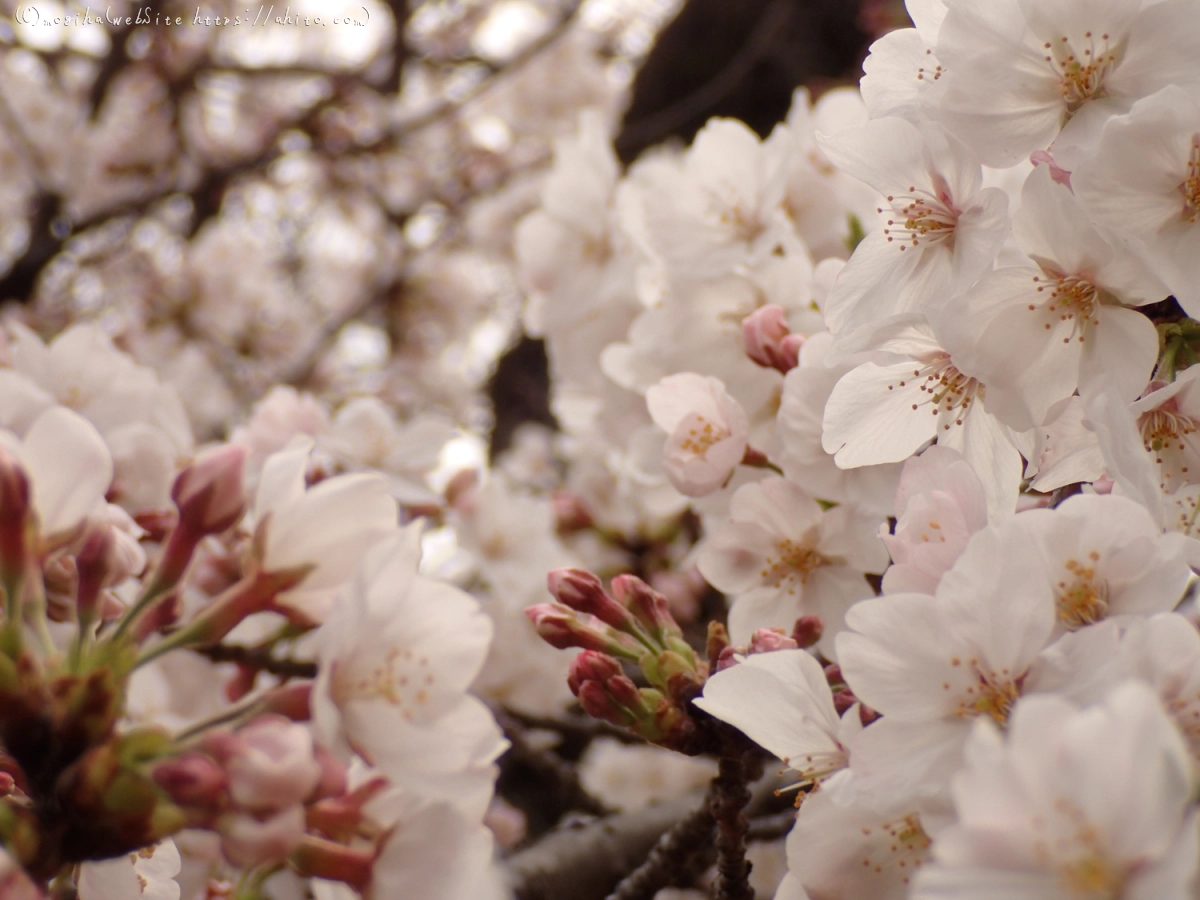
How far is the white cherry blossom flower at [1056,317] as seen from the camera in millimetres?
939

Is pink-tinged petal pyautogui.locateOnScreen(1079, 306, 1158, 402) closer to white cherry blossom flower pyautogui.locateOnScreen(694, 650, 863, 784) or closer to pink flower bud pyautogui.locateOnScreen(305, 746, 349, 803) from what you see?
white cherry blossom flower pyautogui.locateOnScreen(694, 650, 863, 784)

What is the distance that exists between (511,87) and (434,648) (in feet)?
19.6

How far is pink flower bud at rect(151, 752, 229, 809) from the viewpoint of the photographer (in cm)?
67

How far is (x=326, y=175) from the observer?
632cm

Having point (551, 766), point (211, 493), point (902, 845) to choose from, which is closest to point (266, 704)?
point (211, 493)

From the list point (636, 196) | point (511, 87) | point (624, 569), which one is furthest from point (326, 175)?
point (636, 196)

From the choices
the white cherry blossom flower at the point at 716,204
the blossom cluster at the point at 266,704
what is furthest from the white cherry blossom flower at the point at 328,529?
the white cherry blossom flower at the point at 716,204

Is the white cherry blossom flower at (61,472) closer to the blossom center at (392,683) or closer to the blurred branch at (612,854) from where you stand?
the blossom center at (392,683)

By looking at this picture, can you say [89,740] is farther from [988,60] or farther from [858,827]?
[988,60]

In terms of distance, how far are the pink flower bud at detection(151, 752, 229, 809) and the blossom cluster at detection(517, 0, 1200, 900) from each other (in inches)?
17.0

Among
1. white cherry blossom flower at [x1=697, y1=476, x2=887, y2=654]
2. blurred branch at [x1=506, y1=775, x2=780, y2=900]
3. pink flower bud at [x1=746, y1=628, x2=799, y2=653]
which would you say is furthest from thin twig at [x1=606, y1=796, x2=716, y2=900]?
pink flower bud at [x1=746, y1=628, x2=799, y2=653]

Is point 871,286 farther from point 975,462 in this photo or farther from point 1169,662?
point 1169,662

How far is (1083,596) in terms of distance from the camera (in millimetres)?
806

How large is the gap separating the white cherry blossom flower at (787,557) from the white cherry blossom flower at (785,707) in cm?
40
